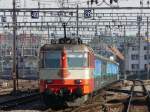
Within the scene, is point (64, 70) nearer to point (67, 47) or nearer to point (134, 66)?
point (67, 47)

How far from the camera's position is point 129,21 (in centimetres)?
4938

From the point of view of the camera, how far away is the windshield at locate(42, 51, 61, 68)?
69.6 ft

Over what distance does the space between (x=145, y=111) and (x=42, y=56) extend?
4747 millimetres

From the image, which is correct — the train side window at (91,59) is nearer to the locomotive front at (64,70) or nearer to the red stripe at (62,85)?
the locomotive front at (64,70)

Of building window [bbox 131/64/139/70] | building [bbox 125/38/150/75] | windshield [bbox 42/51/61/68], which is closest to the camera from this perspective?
windshield [bbox 42/51/61/68]

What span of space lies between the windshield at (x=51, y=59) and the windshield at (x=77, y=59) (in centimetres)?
46

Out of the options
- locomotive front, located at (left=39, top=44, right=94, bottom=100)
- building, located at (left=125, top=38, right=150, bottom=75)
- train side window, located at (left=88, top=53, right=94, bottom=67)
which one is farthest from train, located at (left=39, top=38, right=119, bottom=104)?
building, located at (left=125, top=38, right=150, bottom=75)

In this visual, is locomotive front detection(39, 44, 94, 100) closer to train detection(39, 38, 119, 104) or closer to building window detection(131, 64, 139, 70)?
train detection(39, 38, 119, 104)

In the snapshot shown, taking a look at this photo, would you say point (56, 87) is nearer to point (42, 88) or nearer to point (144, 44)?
point (42, 88)

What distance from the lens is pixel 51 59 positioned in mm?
21281

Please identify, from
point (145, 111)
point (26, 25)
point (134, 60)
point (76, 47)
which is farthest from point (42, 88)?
point (134, 60)

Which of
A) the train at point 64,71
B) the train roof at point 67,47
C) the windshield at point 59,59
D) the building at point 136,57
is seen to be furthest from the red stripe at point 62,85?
the building at point 136,57

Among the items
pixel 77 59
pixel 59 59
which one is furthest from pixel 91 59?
pixel 59 59

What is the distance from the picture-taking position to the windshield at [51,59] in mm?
21203
